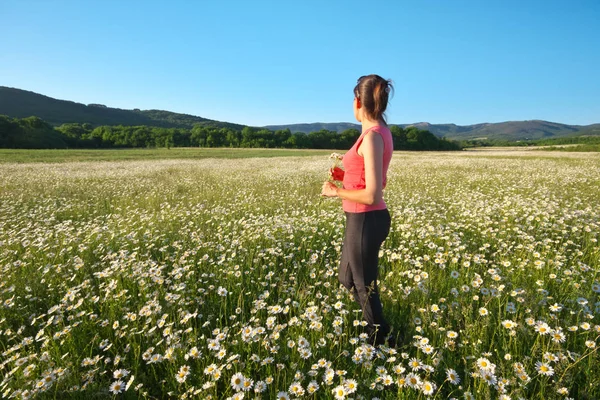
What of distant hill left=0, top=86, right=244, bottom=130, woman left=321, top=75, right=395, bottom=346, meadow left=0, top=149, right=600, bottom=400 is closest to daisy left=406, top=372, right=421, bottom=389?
meadow left=0, top=149, right=600, bottom=400

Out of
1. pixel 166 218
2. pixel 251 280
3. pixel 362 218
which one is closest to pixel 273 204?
pixel 166 218

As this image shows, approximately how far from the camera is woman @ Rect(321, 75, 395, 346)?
2436 mm

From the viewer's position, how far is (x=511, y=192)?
8.95 meters

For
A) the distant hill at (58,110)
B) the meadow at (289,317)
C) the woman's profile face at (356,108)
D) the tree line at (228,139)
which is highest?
the distant hill at (58,110)

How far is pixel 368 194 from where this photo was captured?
97.0 inches

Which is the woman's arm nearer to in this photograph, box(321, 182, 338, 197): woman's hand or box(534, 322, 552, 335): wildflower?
box(321, 182, 338, 197): woman's hand

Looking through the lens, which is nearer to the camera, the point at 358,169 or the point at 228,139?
the point at 358,169

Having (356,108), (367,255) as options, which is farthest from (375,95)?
(367,255)

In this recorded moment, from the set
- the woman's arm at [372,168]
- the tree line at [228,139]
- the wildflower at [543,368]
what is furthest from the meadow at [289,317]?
the tree line at [228,139]

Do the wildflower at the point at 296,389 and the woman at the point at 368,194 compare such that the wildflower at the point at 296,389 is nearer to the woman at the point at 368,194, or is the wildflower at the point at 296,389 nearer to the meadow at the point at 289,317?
the meadow at the point at 289,317

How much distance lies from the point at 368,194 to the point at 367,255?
601 mm

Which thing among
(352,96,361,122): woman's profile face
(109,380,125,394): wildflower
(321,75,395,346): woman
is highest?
(352,96,361,122): woman's profile face

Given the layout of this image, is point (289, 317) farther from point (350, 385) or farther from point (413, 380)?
point (413, 380)

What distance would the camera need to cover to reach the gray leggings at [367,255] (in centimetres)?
265
